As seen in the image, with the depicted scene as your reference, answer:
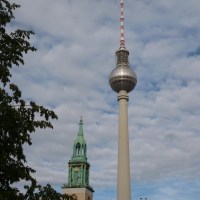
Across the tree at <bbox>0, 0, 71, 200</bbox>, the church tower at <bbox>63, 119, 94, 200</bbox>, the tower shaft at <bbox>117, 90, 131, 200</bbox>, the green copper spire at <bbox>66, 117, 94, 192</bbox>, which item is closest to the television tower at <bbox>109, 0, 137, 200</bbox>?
the tower shaft at <bbox>117, 90, 131, 200</bbox>

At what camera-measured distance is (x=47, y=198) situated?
17.1 meters

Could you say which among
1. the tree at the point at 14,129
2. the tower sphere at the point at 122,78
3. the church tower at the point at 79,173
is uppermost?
the tower sphere at the point at 122,78

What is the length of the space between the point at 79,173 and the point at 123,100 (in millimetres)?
22564

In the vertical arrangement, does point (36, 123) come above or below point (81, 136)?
below

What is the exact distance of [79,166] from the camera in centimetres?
10044

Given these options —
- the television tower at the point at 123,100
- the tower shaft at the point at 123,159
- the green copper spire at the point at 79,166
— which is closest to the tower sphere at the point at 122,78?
the television tower at the point at 123,100

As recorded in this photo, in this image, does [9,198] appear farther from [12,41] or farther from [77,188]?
[77,188]

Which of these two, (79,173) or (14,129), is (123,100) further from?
(14,129)

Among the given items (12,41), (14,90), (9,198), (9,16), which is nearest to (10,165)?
(9,198)

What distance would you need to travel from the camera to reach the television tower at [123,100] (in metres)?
95.8

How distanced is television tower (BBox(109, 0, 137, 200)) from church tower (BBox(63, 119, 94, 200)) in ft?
27.9

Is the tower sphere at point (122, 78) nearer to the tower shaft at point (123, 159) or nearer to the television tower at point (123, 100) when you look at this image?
the television tower at point (123, 100)

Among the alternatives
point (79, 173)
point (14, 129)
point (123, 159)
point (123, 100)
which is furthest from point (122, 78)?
point (14, 129)

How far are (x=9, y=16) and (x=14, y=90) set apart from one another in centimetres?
387
